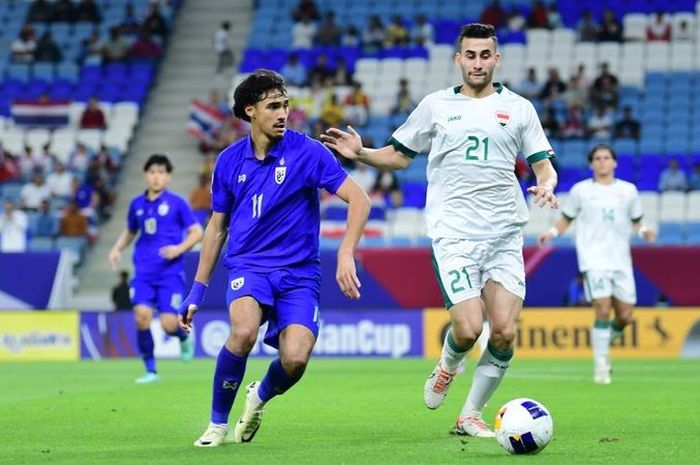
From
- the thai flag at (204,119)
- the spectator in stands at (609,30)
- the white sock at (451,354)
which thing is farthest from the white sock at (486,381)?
the spectator in stands at (609,30)

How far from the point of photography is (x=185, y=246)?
16.7m

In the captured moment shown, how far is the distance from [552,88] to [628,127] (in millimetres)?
1741

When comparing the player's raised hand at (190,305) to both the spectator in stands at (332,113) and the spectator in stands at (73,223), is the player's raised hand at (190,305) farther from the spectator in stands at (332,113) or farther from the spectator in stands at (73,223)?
the spectator in stands at (332,113)

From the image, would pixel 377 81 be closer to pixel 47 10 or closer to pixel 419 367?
pixel 47 10

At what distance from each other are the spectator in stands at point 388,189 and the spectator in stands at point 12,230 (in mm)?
6586

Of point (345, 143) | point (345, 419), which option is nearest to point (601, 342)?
point (345, 419)

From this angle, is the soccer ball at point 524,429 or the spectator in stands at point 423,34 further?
the spectator in stands at point 423,34

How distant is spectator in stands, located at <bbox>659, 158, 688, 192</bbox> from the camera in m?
27.0

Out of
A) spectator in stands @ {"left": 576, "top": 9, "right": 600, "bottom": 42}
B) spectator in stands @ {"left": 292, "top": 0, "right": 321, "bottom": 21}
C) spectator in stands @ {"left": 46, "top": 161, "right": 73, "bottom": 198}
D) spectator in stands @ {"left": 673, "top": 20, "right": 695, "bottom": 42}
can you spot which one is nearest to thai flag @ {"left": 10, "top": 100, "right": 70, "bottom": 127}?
spectator in stands @ {"left": 46, "top": 161, "right": 73, "bottom": 198}

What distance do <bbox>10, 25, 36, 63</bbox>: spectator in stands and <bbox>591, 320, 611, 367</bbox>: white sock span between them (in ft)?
69.6

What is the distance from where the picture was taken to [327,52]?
108 feet

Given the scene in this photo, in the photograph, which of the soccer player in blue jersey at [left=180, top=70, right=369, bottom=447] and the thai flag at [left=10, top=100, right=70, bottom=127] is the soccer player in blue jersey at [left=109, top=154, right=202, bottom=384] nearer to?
the soccer player in blue jersey at [left=180, top=70, right=369, bottom=447]

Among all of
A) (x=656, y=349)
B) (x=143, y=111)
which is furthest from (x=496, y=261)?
(x=143, y=111)

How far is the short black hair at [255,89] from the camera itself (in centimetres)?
904
